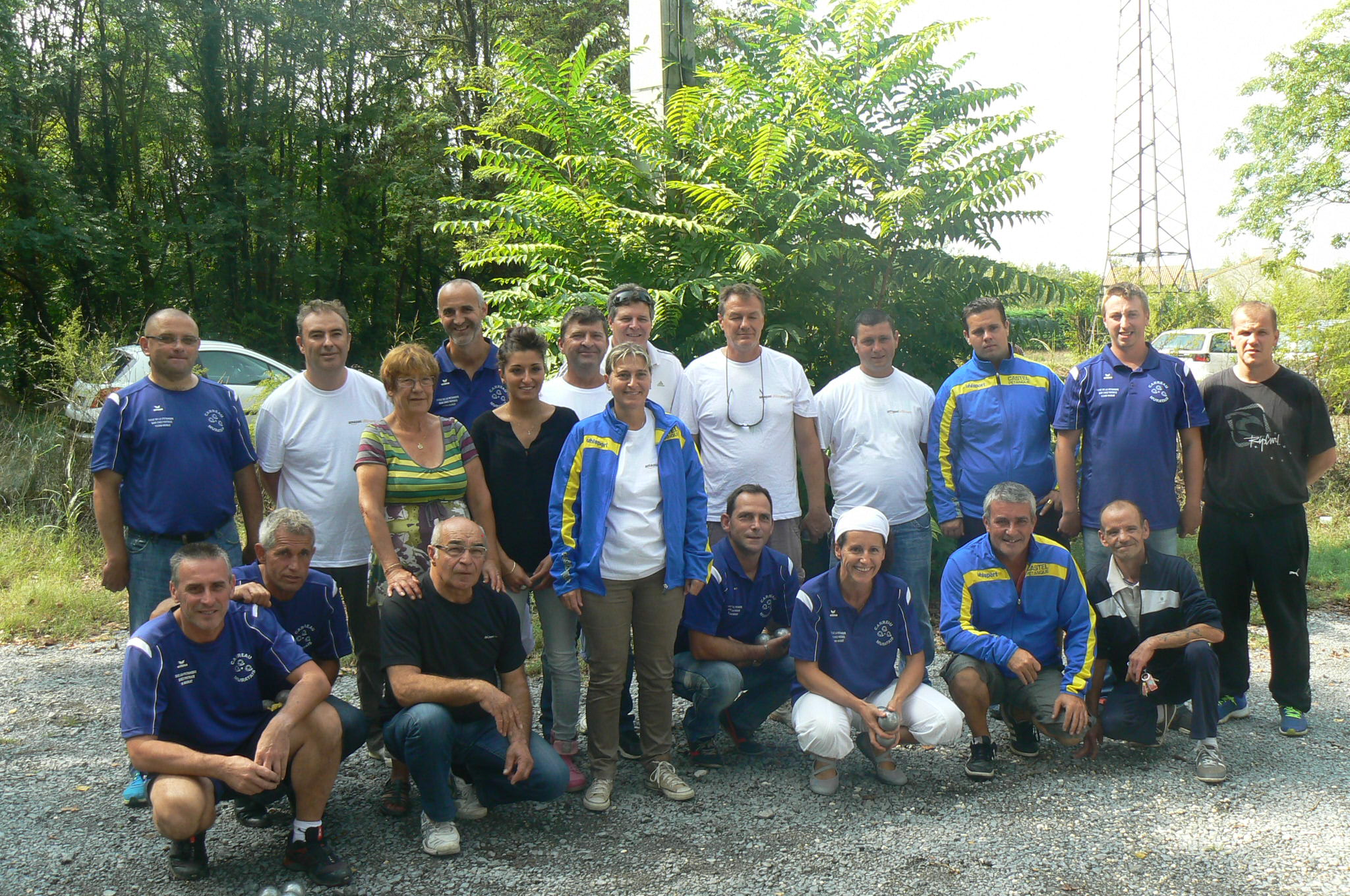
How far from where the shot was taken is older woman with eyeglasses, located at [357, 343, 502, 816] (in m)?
4.24

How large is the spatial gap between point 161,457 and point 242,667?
117 cm

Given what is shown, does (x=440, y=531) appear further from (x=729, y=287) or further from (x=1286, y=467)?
(x=1286, y=467)

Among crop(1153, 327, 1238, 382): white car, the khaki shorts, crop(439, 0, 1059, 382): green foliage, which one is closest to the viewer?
the khaki shorts

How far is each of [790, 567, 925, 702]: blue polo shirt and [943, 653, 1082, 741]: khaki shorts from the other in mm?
248

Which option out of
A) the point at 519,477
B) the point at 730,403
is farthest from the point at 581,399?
the point at 730,403

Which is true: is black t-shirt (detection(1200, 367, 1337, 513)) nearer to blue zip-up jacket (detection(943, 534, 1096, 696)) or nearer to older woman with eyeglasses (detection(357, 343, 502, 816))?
blue zip-up jacket (detection(943, 534, 1096, 696))

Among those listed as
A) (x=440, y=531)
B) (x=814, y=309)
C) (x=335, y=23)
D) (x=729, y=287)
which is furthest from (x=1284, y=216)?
(x=440, y=531)

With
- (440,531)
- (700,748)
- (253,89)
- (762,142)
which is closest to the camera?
(440,531)

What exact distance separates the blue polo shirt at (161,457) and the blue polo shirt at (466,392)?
1068 millimetres

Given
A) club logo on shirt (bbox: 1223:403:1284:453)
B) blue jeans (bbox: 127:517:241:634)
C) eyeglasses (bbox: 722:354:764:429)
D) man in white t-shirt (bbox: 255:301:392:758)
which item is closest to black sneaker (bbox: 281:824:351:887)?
man in white t-shirt (bbox: 255:301:392:758)

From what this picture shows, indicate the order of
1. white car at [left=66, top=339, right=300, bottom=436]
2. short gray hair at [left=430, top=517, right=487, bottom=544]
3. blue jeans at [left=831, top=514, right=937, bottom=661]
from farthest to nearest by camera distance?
white car at [left=66, top=339, right=300, bottom=436]
blue jeans at [left=831, top=514, right=937, bottom=661]
short gray hair at [left=430, top=517, right=487, bottom=544]

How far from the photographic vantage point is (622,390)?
4.36 metres

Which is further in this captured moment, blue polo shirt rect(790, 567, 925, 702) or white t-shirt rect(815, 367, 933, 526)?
white t-shirt rect(815, 367, 933, 526)

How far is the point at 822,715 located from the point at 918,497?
1.42 metres
